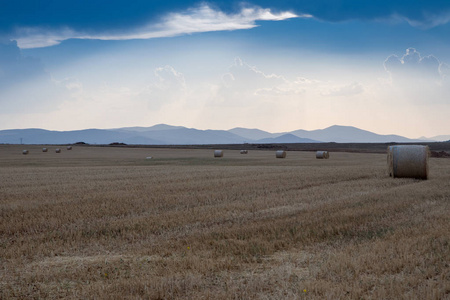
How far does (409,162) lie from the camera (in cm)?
2045

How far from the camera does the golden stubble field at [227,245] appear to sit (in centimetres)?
605

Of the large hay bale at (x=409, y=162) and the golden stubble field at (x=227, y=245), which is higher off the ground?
the large hay bale at (x=409, y=162)

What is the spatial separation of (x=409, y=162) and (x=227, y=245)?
594 inches

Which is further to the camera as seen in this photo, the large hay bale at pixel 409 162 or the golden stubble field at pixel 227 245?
the large hay bale at pixel 409 162

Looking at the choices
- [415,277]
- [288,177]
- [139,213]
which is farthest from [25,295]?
[288,177]

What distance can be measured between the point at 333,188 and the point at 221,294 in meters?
12.1

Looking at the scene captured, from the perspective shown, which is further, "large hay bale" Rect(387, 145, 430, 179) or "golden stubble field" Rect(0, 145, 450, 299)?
"large hay bale" Rect(387, 145, 430, 179)

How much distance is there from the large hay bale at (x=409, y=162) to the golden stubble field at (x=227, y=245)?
15.7 feet

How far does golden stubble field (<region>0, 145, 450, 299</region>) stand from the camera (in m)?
6.05

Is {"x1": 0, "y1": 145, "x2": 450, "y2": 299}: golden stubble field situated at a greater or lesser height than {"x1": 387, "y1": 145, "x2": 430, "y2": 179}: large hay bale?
lesser

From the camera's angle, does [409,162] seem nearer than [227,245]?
No

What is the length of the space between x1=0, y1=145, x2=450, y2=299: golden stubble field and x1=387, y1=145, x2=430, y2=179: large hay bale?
479 centimetres

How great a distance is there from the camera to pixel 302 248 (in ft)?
26.6

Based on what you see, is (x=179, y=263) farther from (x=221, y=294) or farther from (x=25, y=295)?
(x=25, y=295)
